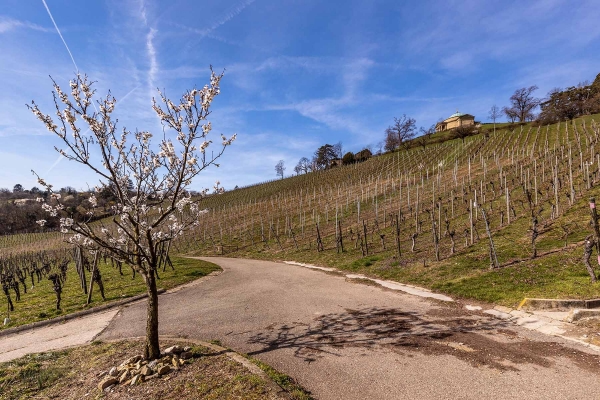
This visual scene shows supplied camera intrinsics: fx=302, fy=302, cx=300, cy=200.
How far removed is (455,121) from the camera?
110 metres

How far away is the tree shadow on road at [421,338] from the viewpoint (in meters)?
5.77

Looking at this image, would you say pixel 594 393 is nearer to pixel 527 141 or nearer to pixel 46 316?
pixel 46 316

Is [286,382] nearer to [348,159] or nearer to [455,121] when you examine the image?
[348,159]

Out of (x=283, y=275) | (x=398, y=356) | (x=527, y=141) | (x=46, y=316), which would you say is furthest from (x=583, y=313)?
(x=527, y=141)

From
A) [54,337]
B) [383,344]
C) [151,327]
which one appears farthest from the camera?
[54,337]

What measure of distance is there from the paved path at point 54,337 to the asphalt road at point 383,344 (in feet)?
1.86

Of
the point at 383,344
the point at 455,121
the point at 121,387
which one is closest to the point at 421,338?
the point at 383,344

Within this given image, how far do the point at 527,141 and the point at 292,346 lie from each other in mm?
59171

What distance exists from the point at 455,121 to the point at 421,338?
120 metres

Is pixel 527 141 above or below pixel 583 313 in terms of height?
above

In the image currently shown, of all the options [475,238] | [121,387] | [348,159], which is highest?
[348,159]

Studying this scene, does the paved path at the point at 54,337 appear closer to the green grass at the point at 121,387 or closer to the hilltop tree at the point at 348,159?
the green grass at the point at 121,387

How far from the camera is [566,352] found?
576cm

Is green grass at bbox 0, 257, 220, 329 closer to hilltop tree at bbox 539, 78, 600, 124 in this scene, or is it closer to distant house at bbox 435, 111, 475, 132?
hilltop tree at bbox 539, 78, 600, 124
